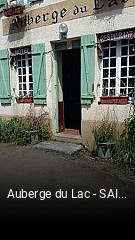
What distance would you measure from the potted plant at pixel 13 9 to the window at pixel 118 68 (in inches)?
118

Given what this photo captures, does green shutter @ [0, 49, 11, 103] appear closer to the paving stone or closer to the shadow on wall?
→ the shadow on wall

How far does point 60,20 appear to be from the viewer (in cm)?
680

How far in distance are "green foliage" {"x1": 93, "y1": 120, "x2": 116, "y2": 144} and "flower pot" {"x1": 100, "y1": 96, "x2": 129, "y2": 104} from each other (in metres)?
0.53

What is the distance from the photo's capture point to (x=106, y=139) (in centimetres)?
602

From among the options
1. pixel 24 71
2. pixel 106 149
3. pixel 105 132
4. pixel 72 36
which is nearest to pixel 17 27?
pixel 24 71

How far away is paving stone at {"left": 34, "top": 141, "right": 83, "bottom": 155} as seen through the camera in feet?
21.1

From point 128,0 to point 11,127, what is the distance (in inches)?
197

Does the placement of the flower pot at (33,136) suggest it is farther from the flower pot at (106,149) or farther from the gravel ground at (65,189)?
the flower pot at (106,149)

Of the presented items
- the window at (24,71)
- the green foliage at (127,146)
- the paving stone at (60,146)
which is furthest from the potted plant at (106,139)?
the window at (24,71)

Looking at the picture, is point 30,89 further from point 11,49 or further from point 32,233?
point 32,233

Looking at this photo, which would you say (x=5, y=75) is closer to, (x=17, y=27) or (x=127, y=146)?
(x=17, y=27)

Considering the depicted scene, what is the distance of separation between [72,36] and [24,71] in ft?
7.79

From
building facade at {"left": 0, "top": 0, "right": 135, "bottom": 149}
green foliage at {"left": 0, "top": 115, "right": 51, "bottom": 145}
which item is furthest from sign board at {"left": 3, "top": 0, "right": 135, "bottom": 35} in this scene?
green foliage at {"left": 0, "top": 115, "right": 51, "bottom": 145}

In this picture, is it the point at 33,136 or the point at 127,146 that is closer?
the point at 127,146
